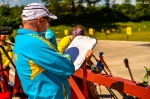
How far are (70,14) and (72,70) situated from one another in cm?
3930

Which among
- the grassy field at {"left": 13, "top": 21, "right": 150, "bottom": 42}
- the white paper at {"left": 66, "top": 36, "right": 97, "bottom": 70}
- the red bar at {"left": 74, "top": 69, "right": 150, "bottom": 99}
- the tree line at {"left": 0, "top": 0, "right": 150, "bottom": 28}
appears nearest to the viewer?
the red bar at {"left": 74, "top": 69, "right": 150, "bottom": 99}

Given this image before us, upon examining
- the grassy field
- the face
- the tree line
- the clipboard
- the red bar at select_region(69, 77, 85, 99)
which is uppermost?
the face

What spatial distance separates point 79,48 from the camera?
11.6ft

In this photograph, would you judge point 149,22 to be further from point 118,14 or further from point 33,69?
point 33,69

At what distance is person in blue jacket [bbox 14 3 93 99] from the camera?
2.50 m

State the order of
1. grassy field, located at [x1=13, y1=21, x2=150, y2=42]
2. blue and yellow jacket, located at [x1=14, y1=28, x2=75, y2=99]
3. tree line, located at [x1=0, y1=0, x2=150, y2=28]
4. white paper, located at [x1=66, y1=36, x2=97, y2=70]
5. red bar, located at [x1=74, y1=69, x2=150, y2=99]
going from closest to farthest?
blue and yellow jacket, located at [x1=14, y1=28, x2=75, y2=99] → red bar, located at [x1=74, y1=69, x2=150, y2=99] → white paper, located at [x1=66, y1=36, x2=97, y2=70] → grassy field, located at [x1=13, y1=21, x2=150, y2=42] → tree line, located at [x1=0, y1=0, x2=150, y2=28]

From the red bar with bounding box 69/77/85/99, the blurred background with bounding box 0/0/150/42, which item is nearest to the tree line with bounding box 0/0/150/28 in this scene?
the blurred background with bounding box 0/0/150/42

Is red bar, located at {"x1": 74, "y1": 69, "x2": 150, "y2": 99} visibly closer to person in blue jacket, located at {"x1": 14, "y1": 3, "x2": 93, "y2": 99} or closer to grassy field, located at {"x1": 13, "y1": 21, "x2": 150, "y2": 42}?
person in blue jacket, located at {"x1": 14, "y1": 3, "x2": 93, "y2": 99}

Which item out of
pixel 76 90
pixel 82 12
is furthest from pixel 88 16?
pixel 76 90

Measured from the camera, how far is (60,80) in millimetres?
2646

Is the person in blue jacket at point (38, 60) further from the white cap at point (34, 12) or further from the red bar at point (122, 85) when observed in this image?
the red bar at point (122, 85)

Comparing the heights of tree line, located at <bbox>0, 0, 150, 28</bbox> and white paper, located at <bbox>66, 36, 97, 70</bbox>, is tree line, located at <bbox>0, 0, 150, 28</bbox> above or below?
below

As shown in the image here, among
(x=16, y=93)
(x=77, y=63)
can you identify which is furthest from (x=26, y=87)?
(x=16, y=93)

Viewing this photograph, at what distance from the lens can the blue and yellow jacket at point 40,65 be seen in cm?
249
